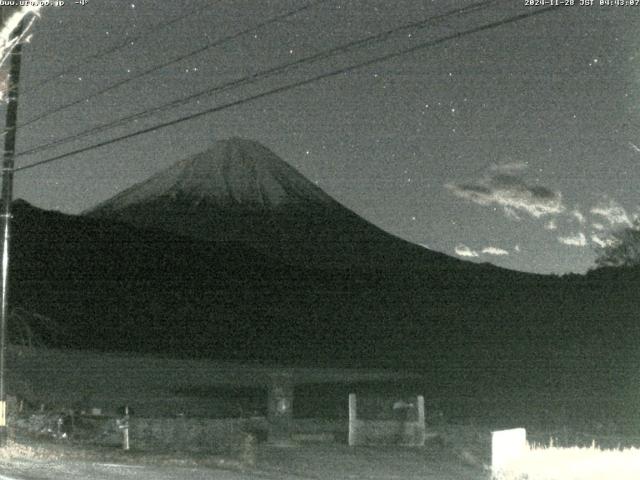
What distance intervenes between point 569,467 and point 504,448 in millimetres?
893

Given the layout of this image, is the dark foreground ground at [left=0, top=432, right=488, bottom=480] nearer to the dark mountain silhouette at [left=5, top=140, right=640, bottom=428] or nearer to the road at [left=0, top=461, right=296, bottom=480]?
the road at [left=0, top=461, right=296, bottom=480]

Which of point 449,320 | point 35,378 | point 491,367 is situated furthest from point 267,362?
point 449,320

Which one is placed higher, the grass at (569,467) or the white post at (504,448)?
the white post at (504,448)

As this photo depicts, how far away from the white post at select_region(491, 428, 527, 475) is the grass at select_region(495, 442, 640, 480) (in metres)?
0.07

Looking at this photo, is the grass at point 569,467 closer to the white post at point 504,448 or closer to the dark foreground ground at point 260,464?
the white post at point 504,448

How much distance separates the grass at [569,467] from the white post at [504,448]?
7 centimetres

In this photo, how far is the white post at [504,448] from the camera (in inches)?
536

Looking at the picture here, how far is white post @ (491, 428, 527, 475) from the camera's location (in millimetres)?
13625

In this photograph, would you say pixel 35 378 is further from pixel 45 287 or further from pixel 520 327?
pixel 45 287

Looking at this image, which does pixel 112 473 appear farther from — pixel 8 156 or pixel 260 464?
pixel 8 156

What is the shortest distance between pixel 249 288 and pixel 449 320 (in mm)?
29327

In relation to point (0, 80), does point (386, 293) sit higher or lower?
higher

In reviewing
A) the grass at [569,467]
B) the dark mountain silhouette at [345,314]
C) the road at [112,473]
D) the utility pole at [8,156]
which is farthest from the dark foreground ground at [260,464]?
the dark mountain silhouette at [345,314]

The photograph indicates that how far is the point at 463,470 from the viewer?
47.6 ft
